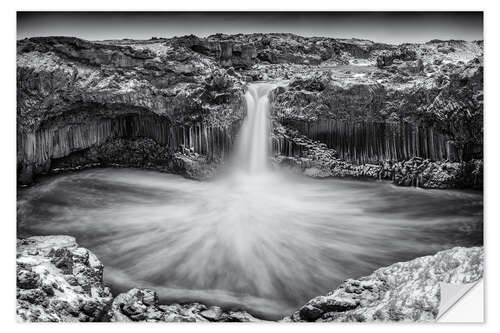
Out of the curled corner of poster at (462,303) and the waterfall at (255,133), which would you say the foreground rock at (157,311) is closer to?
the waterfall at (255,133)

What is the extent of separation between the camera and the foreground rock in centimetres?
320

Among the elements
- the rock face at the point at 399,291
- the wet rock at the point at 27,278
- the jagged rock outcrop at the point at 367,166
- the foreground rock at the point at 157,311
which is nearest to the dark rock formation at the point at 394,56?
the jagged rock outcrop at the point at 367,166

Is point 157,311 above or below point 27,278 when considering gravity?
below

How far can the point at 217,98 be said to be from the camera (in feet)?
12.9

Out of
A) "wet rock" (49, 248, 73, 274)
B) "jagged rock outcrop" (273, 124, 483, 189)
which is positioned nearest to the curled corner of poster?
"jagged rock outcrop" (273, 124, 483, 189)

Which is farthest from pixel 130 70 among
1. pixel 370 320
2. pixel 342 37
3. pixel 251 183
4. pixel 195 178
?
pixel 370 320

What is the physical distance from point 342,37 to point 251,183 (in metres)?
1.48

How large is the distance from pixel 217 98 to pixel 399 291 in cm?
220

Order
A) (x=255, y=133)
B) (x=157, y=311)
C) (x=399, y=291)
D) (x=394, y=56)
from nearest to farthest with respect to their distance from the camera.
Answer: (x=399, y=291) → (x=157, y=311) → (x=394, y=56) → (x=255, y=133)

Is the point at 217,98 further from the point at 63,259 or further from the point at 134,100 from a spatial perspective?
the point at 63,259

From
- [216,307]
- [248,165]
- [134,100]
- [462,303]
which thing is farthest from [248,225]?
[462,303]

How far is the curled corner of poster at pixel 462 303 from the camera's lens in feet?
10.2

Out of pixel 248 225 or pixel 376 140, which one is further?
pixel 376 140

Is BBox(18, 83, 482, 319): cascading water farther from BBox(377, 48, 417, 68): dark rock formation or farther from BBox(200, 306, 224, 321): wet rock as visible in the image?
BBox(377, 48, 417, 68): dark rock formation
